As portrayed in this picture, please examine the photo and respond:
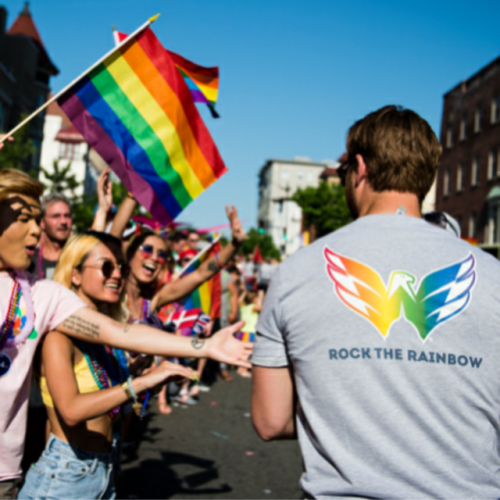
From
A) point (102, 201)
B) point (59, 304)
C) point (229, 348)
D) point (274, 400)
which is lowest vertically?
point (274, 400)

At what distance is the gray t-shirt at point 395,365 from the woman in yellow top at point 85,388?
0.81 metres

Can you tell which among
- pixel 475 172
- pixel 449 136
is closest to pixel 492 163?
pixel 475 172

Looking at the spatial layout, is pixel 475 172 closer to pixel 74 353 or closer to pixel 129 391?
pixel 74 353

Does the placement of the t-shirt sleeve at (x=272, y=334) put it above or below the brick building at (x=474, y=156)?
below

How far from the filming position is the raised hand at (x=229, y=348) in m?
2.23

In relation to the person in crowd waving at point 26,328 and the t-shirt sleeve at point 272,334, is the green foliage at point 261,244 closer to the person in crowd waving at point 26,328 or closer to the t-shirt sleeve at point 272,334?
the person in crowd waving at point 26,328

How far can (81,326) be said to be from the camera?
248 cm

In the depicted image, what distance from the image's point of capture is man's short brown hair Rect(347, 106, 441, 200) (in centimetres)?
182

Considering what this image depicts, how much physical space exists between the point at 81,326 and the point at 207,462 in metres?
3.68

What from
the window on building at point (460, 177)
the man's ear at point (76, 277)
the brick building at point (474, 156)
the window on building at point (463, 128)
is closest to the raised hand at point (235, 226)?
the man's ear at point (76, 277)

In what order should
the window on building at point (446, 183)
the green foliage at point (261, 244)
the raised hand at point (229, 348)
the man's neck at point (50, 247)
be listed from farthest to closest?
the green foliage at point (261, 244), the window on building at point (446, 183), the man's neck at point (50, 247), the raised hand at point (229, 348)

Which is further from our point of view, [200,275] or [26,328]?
[200,275]

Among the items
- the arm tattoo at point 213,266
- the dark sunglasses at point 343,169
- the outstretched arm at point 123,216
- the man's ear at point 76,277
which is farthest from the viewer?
the arm tattoo at point 213,266

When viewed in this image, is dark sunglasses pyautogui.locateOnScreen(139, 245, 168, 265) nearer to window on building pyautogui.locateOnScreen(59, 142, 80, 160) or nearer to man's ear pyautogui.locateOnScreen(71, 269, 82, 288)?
man's ear pyautogui.locateOnScreen(71, 269, 82, 288)
